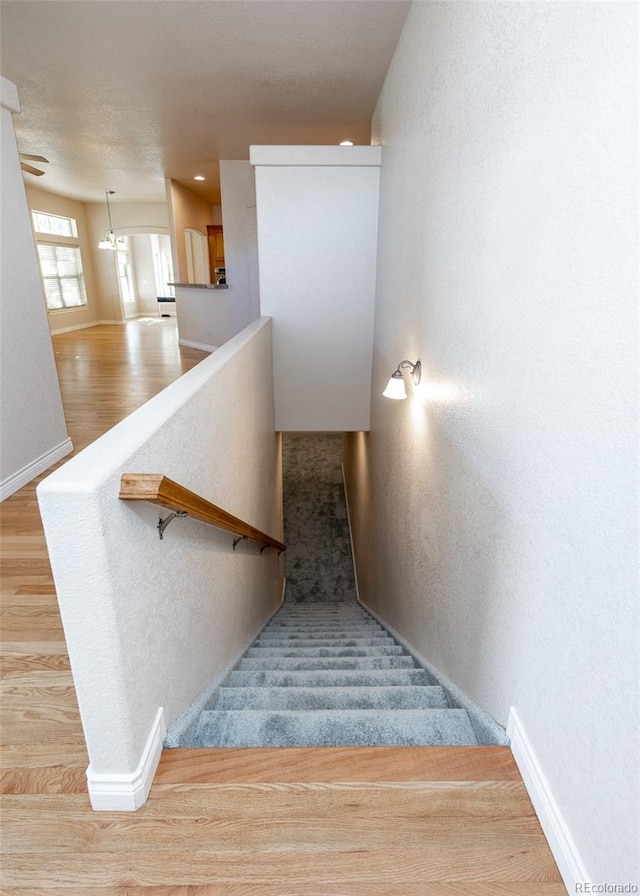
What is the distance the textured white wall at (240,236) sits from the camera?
6668 mm

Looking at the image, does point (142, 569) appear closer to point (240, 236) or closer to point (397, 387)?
point (397, 387)

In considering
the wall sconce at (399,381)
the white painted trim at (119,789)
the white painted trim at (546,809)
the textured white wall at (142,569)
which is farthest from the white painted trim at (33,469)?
the white painted trim at (546,809)

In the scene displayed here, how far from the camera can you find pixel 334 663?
251 cm

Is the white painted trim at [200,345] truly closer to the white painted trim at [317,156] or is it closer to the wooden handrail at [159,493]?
the white painted trim at [317,156]

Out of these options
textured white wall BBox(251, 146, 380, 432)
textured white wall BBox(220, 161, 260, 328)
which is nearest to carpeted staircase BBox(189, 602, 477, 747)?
textured white wall BBox(251, 146, 380, 432)

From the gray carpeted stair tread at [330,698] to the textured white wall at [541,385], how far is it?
176mm

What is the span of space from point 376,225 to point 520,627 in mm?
3719

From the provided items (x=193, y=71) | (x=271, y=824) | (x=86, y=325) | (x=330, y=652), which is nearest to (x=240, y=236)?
(x=193, y=71)

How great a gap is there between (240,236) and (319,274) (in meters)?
3.27

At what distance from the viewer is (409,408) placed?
9.61 feet

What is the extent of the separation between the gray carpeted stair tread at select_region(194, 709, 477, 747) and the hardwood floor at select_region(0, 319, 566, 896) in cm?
8

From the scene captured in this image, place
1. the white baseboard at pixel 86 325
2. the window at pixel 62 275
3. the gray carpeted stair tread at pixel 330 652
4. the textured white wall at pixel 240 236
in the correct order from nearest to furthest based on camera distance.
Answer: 1. the gray carpeted stair tread at pixel 330 652
2. the textured white wall at pixel 240 236
3. the window at pixel 62 275
4. the white baseboard at pixel 86 325

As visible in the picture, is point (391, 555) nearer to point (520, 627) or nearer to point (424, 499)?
point (424, 499)

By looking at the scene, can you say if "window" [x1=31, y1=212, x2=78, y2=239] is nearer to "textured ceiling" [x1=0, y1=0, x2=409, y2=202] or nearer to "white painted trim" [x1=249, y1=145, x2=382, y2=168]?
"textured ceiling" [x1=0, y1=0, x2=409, y2=202]
